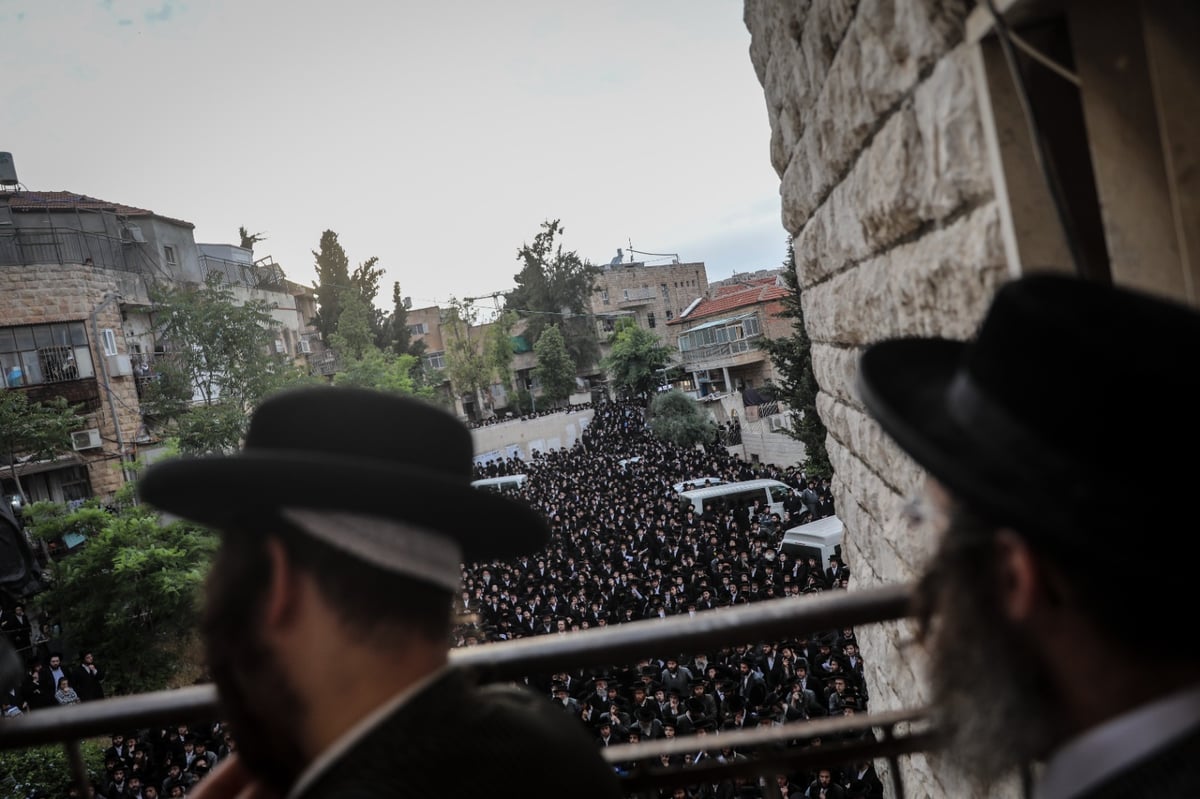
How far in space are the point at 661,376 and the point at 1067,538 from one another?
138 ft

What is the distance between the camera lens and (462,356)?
47.3 m

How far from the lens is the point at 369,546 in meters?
1.11

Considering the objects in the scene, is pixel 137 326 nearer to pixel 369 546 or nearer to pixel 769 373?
pixel 369 546

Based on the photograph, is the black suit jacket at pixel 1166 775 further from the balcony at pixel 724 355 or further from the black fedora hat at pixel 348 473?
the balcony at pixel 724 355

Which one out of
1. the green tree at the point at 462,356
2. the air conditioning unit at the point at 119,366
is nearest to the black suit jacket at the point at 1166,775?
the air conditioning unit at the point at 119,366

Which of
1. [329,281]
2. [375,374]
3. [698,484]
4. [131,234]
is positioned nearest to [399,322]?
[329,281]

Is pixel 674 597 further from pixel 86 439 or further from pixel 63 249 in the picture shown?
pixel 63 249

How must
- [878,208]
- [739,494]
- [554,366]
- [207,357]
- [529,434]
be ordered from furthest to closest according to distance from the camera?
[554,366] < [529,434] < [207,357] < [739,494] < [878,208]

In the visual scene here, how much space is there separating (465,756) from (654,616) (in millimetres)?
11739

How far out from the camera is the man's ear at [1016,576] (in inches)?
32.4

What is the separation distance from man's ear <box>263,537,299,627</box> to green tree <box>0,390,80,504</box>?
2062 centimetres

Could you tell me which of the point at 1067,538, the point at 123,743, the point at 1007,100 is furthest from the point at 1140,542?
the point at 123,743

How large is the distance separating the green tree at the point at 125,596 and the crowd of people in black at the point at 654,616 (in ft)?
2.46

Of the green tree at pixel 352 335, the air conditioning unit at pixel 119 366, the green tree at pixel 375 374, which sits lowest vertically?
the green tree at pixel 375 374
